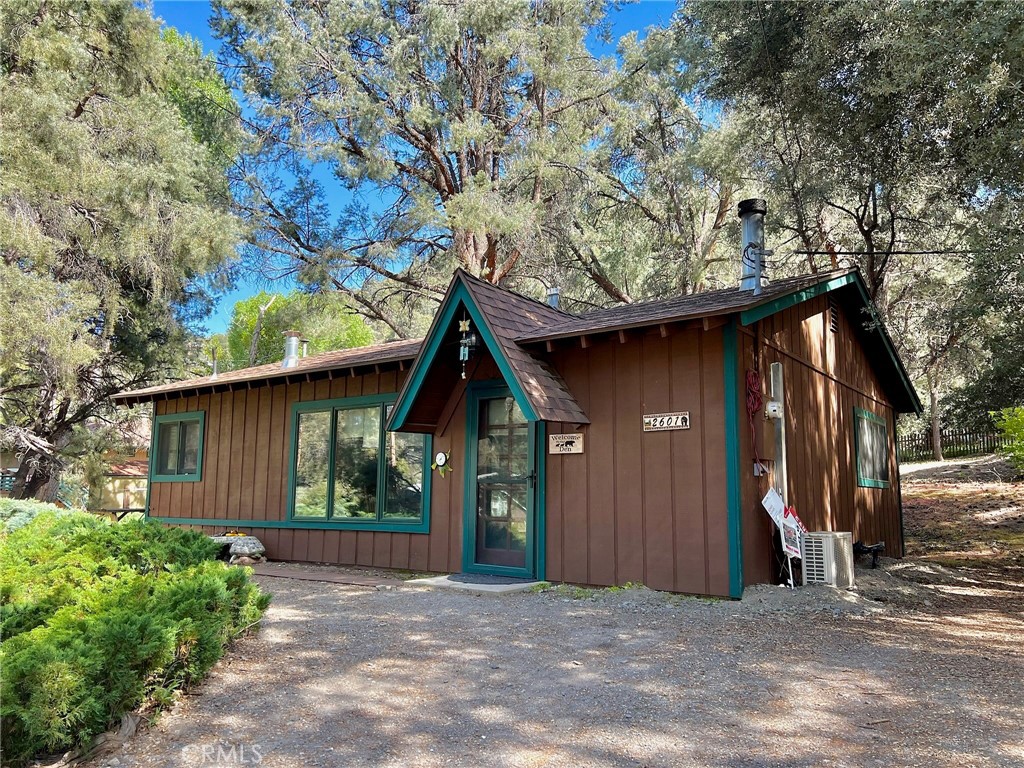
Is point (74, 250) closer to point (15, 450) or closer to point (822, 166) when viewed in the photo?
point (15, 450)

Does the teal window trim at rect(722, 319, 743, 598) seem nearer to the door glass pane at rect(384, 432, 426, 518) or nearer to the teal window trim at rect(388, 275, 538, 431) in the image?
the teal window trim at rect(388, 275, 538, 431)

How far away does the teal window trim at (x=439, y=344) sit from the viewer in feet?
23.1

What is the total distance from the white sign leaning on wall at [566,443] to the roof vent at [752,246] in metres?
2.22

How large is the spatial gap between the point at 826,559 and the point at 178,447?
9656mm

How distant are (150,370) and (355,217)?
6689 mm

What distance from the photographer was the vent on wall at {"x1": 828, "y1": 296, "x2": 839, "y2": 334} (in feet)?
29.9

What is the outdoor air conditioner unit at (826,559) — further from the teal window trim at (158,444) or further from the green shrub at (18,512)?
the teal window trim at (158,444)

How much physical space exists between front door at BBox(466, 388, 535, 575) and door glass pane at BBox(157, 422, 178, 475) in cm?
620

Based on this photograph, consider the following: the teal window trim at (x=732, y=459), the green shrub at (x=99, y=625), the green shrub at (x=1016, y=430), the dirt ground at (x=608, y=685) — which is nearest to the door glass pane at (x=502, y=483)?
the dirt ground at (x=608, y=685)

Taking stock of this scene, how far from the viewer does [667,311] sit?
7.07 m

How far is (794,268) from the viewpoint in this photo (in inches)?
676

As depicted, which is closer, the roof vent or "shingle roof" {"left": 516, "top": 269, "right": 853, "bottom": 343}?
"shingle roof" {"left": 516, "top": 269, "right": 853, "bottom": 343}

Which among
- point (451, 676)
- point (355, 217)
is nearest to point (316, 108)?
point (355, 217)

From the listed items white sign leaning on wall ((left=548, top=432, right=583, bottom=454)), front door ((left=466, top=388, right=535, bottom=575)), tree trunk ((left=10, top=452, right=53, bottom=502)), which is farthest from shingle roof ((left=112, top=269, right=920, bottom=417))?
tree trunk ((left=10, top=452, right=53, bottom=502))
